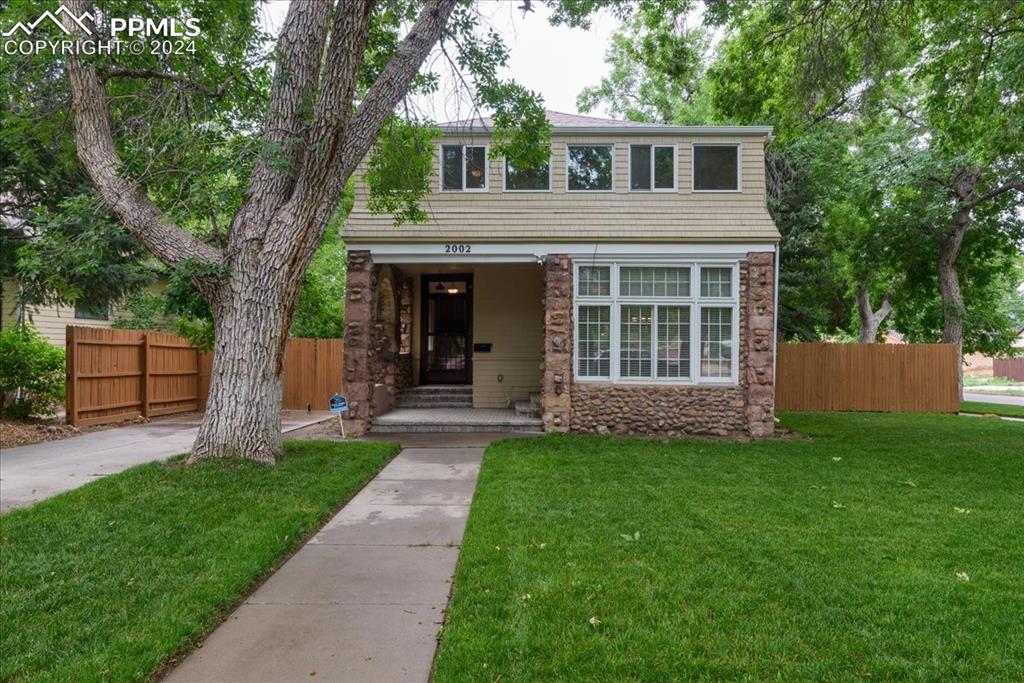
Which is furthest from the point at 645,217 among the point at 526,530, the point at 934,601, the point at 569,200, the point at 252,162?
the point at 934,601

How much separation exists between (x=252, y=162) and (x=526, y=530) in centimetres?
529

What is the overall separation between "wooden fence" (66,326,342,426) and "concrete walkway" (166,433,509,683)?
640 cm

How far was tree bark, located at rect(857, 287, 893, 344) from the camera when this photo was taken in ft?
64.5

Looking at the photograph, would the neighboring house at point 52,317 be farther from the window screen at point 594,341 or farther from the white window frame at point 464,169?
the window screen at point 594,341

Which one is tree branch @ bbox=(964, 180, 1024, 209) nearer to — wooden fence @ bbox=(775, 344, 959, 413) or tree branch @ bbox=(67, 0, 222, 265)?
wooden fence @ bbox=(775, 344, 959, 413)

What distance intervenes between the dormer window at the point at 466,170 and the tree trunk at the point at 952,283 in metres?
12.9

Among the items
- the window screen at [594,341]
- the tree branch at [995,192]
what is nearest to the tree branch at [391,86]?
the window screen at [594,341]

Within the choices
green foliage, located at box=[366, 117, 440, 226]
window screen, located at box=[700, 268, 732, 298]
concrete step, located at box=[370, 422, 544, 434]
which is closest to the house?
window screen, located at box=[700, 268, 732, 298]

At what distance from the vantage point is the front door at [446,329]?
43.0 ft

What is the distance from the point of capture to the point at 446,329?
13.2 meters

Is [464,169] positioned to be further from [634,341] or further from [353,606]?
[353,606]

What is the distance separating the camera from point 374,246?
9695mm

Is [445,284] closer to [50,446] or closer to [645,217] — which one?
[645,217]

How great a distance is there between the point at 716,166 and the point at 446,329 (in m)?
6.60
